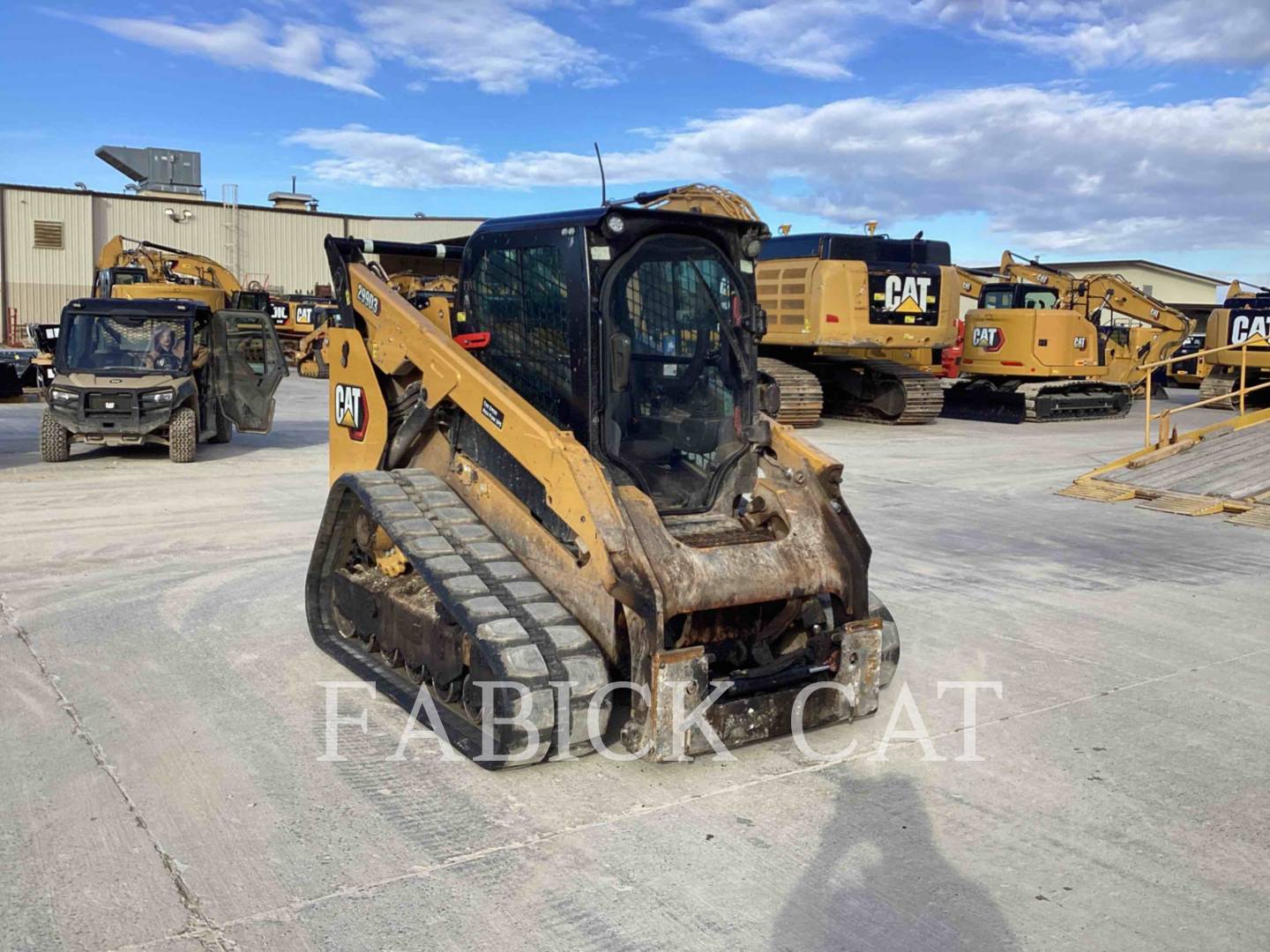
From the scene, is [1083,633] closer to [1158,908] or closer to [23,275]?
[1158,908]

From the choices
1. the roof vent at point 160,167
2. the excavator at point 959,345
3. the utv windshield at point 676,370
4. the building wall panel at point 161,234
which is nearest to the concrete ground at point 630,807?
the utv windshield at point 676,370

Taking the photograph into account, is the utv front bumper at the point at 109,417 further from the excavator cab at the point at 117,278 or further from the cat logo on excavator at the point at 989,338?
the cat logo on excavator at the point at 989,338

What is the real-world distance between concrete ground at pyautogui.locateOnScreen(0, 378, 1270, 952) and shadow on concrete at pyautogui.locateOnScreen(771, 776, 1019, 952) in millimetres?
11

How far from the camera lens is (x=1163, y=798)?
181 inches

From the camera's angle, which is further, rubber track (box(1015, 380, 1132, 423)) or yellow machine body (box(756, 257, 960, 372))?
rubber track (box(1015, 380, 1132, 423))

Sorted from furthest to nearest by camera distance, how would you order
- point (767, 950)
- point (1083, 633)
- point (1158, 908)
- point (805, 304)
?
point (805, 304)
point (1083, 633)
point (1158, 908)
point (767, 950)

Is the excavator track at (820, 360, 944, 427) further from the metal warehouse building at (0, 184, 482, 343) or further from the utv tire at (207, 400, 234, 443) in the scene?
the metal warehouse building at (0, 184, 482, 343)

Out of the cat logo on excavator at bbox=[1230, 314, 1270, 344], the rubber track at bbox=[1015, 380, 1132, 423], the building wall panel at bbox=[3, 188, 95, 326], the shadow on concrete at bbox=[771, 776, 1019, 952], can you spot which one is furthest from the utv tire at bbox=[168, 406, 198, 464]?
the building wall panel at bbox=[3, 188, 95, 326]

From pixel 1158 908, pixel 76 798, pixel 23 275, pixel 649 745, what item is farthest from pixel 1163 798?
pixel 23 275

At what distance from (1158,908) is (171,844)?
3.28 m

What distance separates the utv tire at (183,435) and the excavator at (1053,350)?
15585 mm

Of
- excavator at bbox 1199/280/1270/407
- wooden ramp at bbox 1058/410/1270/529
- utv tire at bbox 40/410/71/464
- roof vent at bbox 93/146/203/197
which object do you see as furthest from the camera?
roof vent at bbox 93/146/203/197

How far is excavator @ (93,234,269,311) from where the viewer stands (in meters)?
24.1

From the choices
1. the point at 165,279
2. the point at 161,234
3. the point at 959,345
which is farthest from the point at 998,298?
the point at 161,234
